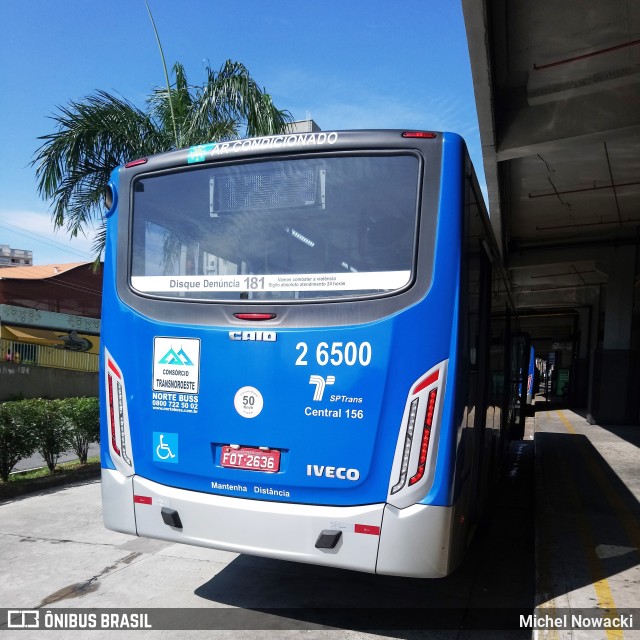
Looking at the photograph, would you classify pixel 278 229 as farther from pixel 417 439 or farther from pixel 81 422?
pixel 81 422

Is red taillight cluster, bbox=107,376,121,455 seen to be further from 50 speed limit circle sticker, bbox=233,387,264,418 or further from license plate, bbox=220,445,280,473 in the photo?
50 speed limit circle sticker, bbox=233,387,264,418

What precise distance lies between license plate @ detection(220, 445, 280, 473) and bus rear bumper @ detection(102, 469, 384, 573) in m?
0.21

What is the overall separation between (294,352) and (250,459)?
0.76 metres

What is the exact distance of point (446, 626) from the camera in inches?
163

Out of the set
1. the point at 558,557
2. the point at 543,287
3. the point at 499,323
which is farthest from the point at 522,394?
the point at 543,287

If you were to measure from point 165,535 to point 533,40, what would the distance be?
7.93m

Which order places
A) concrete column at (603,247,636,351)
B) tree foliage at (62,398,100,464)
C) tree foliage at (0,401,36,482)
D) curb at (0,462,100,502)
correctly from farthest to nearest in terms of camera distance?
concrete column at (603,247,636,351) → tree foliage at (62,398,100,464) → tree foliage at (0,401,36,482) → curb at (0,462,100,502)

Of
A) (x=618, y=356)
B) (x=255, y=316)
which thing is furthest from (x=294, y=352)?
(x=618, y=356)

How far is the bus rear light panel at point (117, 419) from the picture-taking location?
14.0ft

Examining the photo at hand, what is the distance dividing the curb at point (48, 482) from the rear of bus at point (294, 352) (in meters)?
4.25

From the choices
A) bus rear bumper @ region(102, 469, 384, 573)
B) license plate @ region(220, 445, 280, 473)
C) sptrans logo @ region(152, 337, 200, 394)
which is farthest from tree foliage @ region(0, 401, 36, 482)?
license plate @ region(220, 445, 280, 473)

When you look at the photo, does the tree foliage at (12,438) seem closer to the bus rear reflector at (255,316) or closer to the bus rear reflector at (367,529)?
the bus rear reflector at (255,316)

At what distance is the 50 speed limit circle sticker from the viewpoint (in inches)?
153

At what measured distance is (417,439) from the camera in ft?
11.6
